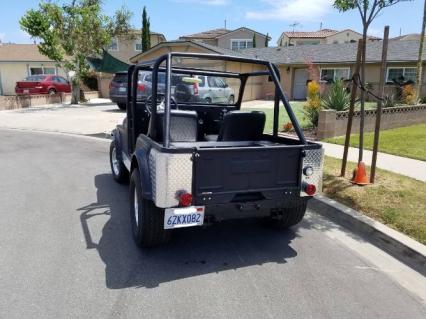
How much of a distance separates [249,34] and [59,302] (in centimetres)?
4632

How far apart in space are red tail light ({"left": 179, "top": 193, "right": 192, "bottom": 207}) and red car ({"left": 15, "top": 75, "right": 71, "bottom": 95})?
23752 millimetres

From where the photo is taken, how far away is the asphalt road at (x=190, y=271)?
3025 mm

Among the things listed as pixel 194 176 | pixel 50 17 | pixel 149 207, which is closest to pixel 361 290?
pixel 194 176

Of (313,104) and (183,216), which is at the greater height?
(313,104)

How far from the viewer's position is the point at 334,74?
25469 mm

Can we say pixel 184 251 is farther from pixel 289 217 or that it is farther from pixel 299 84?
pixel 299 84

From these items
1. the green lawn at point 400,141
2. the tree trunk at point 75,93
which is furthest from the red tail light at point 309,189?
the tree trunk at point 75,93

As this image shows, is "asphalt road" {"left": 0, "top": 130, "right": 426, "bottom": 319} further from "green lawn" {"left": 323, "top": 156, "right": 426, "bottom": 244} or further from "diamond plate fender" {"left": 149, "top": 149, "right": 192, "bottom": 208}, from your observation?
"diamond plate fender" {"left": 149, "top": 149, "right": 192, "bottom": 208}

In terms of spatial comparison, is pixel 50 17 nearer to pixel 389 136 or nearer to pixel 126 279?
pixel 389 136

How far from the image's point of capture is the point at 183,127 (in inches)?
183

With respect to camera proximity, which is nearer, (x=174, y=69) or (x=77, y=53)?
(x=174, y=69)

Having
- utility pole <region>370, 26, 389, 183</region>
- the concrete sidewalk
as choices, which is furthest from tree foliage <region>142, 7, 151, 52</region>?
utility pole <region>370, 26, 389, 183</region>

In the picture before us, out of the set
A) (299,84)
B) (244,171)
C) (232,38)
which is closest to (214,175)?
(244,171)

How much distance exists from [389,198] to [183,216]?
3.20m
